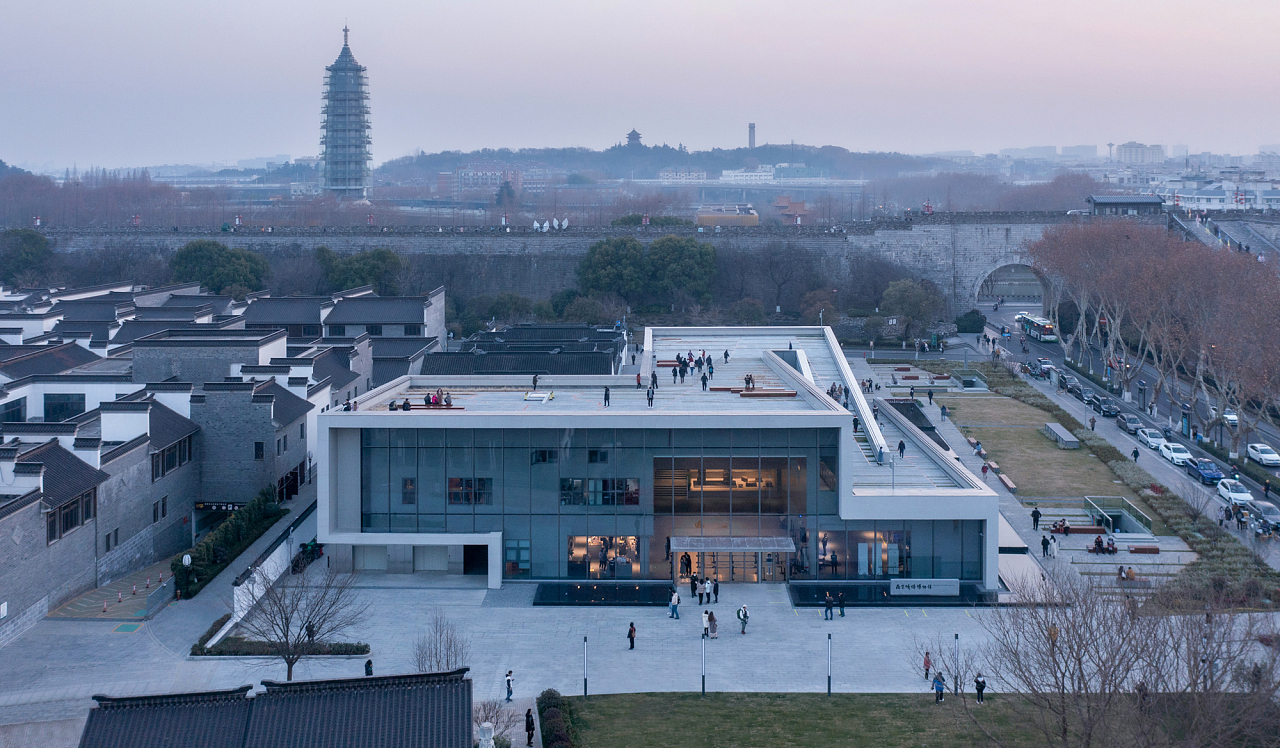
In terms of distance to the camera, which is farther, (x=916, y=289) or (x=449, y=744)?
(x=916, y=289)

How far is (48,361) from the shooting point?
120ft

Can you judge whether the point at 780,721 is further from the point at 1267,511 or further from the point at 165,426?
the point at 1267,511

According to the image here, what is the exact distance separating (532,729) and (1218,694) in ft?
32.5

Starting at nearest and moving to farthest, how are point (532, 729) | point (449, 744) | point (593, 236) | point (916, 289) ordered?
point (449, 744), point (532, 729), point (916, 289), point (593, 236)

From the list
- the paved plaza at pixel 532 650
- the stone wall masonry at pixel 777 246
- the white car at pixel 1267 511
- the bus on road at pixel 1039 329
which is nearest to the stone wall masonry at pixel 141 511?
the paved plaza at pixel 532 650

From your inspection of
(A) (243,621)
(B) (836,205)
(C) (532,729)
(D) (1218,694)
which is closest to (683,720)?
(C) (532,729)

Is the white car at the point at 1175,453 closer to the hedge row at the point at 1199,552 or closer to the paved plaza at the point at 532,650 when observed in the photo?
the hedge row at the point at 1199,552

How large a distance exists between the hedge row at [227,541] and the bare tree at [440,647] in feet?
18.4

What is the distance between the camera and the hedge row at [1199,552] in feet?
74.7

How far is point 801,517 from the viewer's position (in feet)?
85.0

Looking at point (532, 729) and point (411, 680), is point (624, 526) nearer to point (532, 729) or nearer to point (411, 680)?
point (532, 729)

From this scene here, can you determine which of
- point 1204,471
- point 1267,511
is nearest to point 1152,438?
point 1204,471

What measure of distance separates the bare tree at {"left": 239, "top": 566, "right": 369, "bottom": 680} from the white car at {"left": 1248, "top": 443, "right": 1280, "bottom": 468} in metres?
28.7

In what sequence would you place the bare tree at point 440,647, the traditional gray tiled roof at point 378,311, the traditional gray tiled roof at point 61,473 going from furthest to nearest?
the traditional gray tiled roof at point 378,311, the traditional gray tiled roof at point 61,473, the bare tree at point 440,647
